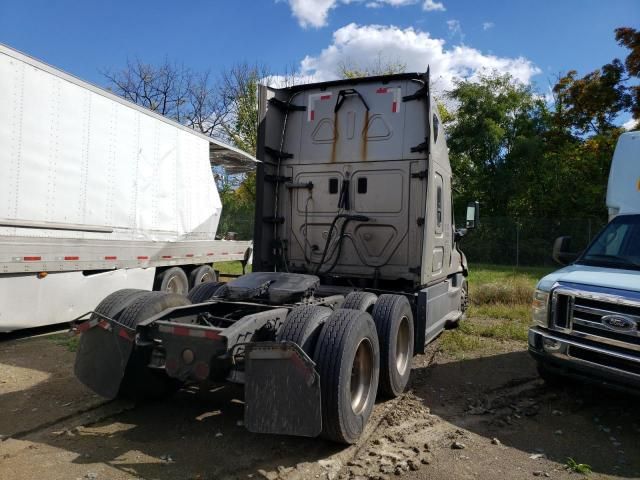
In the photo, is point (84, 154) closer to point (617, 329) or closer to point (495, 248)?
point (617, 329)

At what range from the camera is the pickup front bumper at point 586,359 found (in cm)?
409

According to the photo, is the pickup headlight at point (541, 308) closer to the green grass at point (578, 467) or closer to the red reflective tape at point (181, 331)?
Result: the green grass at point (578, 467)

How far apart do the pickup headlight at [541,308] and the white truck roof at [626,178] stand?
1.95 meters

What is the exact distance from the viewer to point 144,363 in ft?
13.5

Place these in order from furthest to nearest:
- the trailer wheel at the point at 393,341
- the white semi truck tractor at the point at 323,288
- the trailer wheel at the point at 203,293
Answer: the trailer wheel at the point at 203,293 → the trailer wheel at the point at 393,341 → the white semi truck tractor at the point at 323,288

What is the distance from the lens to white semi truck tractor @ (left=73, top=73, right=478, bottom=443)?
3.53 meters

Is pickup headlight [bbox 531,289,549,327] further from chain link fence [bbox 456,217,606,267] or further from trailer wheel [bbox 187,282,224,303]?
chain link fence [bbox 456,217,606,267]

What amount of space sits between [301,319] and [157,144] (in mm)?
6059

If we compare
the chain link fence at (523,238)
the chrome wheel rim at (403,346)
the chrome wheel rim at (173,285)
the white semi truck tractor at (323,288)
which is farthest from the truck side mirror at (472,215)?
the chain link fence at (523,238)

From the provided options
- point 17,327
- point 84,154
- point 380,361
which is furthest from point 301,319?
point 84,154

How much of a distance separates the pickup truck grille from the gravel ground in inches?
33.4

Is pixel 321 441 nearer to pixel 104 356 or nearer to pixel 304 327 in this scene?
pixel 304 327

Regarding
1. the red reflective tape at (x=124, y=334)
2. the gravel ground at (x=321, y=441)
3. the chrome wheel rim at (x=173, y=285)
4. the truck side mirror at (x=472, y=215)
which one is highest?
the truck side mirror at (x=472, y=215)

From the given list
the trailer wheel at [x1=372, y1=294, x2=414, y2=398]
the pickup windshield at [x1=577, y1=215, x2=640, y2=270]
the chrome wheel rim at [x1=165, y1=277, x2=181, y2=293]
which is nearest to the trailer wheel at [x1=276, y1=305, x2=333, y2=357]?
the trailer wheel at [x1=372, y1=294, x2=414, y2=398]
